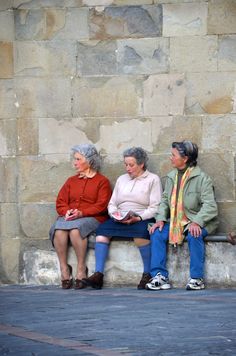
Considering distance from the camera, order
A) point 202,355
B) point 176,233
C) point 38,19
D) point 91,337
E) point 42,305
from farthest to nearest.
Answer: point 38,19 → point 176,233 → point 42,305 → point 91,337 → point 202,355

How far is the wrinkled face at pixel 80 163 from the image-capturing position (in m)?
12.2

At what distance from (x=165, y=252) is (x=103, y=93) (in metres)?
1.81

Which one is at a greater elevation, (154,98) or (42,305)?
(154,98)

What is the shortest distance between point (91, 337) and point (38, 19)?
540cm

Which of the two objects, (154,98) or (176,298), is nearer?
(176,298)

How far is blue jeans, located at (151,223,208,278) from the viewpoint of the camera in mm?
11555

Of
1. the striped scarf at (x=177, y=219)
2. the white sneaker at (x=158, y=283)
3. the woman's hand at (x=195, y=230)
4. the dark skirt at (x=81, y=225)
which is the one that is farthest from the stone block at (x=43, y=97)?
the white sneaker at (x=158, y=283)

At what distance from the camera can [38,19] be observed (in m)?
12.5

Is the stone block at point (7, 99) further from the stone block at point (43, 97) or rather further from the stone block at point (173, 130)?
the stone block at point (173, 130)

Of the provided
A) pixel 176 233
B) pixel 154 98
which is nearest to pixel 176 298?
pixel 176 233

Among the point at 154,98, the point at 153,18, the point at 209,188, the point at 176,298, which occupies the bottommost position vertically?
the point at 176,298

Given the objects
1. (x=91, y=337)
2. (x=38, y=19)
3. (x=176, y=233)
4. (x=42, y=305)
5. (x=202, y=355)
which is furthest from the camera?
(x=38, y=19)

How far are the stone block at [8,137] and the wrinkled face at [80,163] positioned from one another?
0.73m

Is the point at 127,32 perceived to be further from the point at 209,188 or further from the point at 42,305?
the point at 42,305
